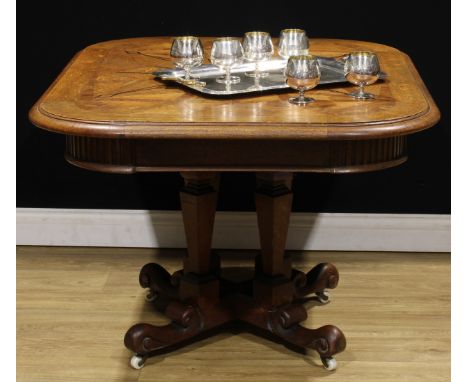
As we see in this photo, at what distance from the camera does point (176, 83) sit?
273cm

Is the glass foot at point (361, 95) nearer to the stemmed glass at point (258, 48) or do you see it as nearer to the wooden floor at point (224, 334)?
the stemmed glass at point (258, 48)

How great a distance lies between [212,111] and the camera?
2.43m

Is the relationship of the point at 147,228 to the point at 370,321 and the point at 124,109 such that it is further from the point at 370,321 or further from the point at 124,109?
the point at 124,109

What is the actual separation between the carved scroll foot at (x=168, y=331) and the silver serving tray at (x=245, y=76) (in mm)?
731

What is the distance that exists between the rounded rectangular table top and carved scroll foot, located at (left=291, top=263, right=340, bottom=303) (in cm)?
77

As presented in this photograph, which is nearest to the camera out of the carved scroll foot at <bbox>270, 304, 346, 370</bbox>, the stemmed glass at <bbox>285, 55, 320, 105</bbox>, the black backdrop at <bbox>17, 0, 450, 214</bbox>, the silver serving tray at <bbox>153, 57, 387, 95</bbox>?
the stemmed glass at <bbox>285, 55, 320, 105</bbox>

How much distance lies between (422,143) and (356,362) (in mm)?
1113

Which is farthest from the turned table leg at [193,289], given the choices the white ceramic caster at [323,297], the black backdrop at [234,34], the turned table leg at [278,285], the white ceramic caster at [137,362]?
the black backdrop at [234,34]

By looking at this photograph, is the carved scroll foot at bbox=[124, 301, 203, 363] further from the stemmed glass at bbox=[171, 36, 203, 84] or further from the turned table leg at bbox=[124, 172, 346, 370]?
the stemmed glass at bbox=[171, 36, 203, 84]

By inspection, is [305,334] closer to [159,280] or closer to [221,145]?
[159,280]

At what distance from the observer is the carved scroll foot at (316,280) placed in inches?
129

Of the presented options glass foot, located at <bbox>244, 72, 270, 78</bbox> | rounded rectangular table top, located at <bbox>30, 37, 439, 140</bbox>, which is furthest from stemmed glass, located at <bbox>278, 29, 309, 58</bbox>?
rounded rectangular table top, located at <bbox>30, 37, 439, 140</bbox>

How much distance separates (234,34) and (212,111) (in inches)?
49.6

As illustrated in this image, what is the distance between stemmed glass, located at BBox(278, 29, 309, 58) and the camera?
2.95 meters
